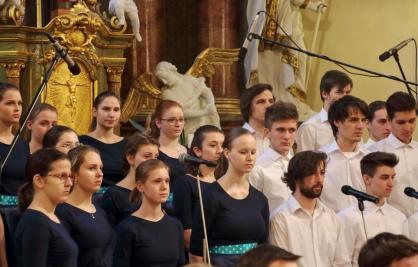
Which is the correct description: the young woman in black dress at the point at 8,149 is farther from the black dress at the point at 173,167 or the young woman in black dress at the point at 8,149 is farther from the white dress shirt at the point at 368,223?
the white dress shirt at the point at 368,223

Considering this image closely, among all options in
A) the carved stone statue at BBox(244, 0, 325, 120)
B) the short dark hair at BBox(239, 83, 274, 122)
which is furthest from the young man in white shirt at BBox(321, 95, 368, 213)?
the carved stone statue at BBox(244, 0, 325, 120)

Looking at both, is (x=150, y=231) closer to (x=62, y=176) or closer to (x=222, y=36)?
(x=62, y=176)

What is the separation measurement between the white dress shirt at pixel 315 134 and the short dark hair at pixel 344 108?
1.01 feet

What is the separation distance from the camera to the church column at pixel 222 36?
358 inches

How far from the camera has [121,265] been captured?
464 centimetres

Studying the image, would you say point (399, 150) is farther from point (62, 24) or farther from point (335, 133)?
point (62, 24)

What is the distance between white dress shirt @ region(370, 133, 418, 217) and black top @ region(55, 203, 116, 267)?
1.86 metres

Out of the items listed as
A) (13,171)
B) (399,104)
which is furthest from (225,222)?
(399,104)

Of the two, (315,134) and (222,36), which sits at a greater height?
(222,36)

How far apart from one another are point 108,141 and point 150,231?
41.8 inches

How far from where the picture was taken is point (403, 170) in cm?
580

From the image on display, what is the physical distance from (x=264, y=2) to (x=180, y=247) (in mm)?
4758

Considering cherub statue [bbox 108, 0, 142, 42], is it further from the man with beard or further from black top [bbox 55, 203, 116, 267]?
black top [bbox 55, 203, 116, 267]

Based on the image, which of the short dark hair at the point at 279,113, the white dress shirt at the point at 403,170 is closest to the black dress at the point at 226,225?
the short dark hair at the point at 279,113
